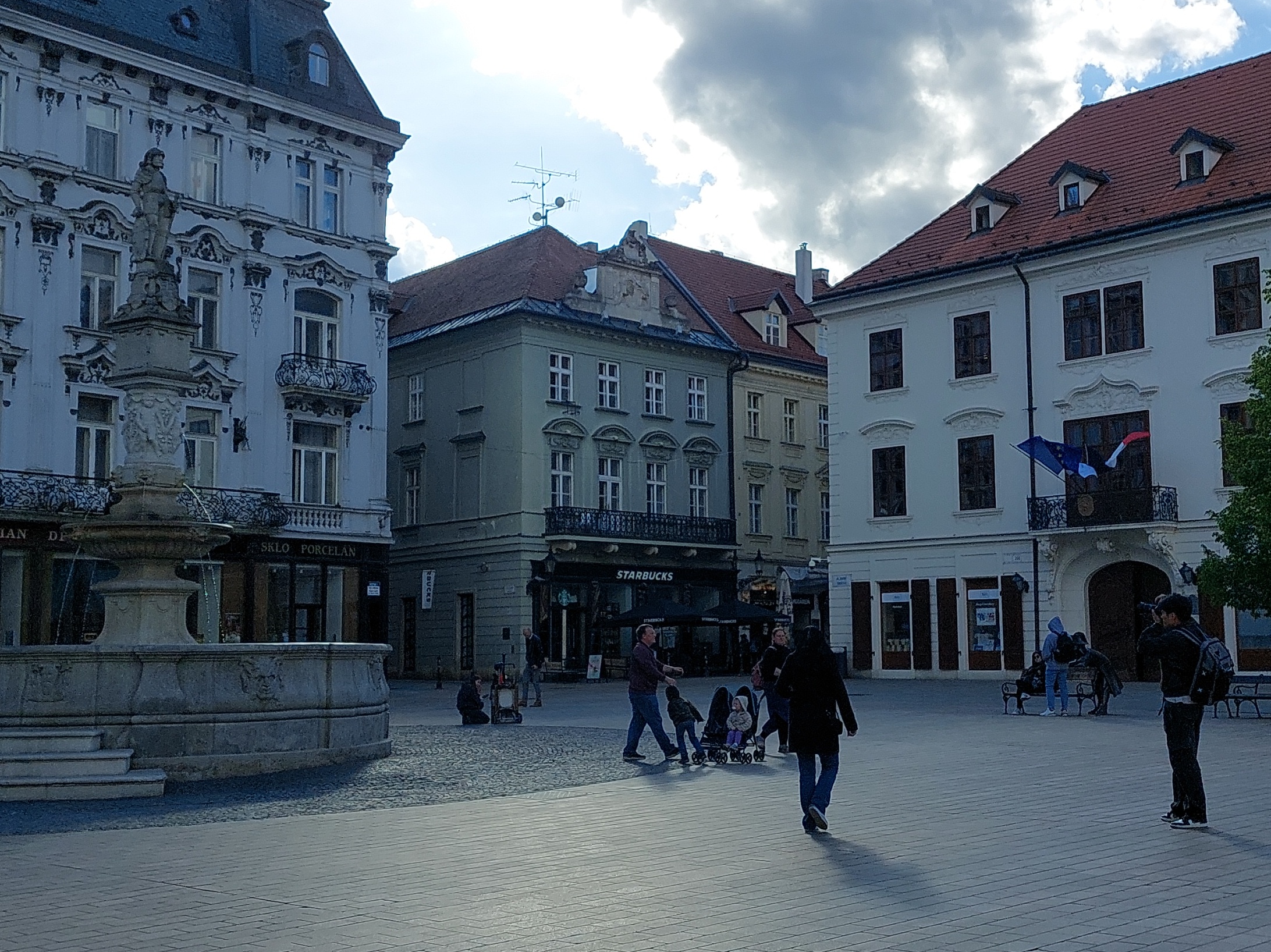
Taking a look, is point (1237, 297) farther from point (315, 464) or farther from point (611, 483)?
point (315, 464)

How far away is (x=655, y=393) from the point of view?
172 feet

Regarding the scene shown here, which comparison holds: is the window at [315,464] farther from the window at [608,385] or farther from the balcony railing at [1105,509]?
the balcony railing at [1105,509]

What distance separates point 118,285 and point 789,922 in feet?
110

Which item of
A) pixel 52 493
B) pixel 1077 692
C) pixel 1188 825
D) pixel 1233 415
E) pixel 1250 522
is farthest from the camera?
pixel 1233 415

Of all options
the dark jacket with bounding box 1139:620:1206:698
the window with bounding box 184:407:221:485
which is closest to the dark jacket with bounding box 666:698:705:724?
the dark jacket with bounding box 1139:620:1206:698

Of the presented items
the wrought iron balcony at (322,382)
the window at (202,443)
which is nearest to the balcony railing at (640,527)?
the wrought iron balcony at (322,382)

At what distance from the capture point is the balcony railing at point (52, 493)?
114ft

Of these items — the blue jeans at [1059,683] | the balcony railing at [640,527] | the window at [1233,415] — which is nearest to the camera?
the blue jeans at [1059,683]

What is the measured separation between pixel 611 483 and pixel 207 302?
16.1 metres

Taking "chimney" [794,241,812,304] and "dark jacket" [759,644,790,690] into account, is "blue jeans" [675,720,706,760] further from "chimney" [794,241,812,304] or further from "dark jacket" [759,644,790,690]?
"chimney" [794,241,812,304]

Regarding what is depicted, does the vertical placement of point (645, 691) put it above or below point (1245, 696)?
above

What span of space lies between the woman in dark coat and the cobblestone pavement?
0.32m

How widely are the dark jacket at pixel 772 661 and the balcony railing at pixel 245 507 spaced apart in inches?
888

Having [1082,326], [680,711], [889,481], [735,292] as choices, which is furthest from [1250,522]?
[735,292]
